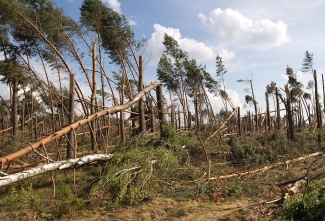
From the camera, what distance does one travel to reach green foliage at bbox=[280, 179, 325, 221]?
14.3 feet

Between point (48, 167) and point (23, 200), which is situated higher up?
point (48, 167)

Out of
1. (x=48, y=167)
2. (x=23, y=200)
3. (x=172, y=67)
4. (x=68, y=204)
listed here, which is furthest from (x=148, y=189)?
(x=172, y=67)

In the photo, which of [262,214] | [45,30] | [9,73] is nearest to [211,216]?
[262,214]

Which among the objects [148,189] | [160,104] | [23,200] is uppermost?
[160,104]

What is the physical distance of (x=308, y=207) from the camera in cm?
442

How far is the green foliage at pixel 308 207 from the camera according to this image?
4348 mm

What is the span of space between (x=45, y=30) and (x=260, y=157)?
957cm

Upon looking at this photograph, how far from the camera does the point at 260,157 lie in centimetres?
1027

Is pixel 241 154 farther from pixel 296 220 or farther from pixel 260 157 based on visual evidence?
pixel 296 220

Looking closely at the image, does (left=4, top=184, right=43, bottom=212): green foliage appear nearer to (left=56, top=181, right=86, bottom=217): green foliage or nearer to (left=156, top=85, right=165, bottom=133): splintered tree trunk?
(left=56, top=181, right=86, bottom=217): green foliage

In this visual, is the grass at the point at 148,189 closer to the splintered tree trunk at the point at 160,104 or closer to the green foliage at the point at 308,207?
the green foliage at the point at 308,207

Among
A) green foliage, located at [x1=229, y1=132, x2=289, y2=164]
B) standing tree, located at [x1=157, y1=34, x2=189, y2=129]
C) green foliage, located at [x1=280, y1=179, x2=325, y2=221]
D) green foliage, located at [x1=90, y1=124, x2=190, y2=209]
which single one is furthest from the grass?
standing tree, located at [x1=157, y1=34, x2=189, y2=129]

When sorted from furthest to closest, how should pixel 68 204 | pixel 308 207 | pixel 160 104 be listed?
1. pixel 160 104
2. pixel 68 204
3. pixel 308 207

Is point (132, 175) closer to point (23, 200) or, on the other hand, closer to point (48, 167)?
point (48, 167)
